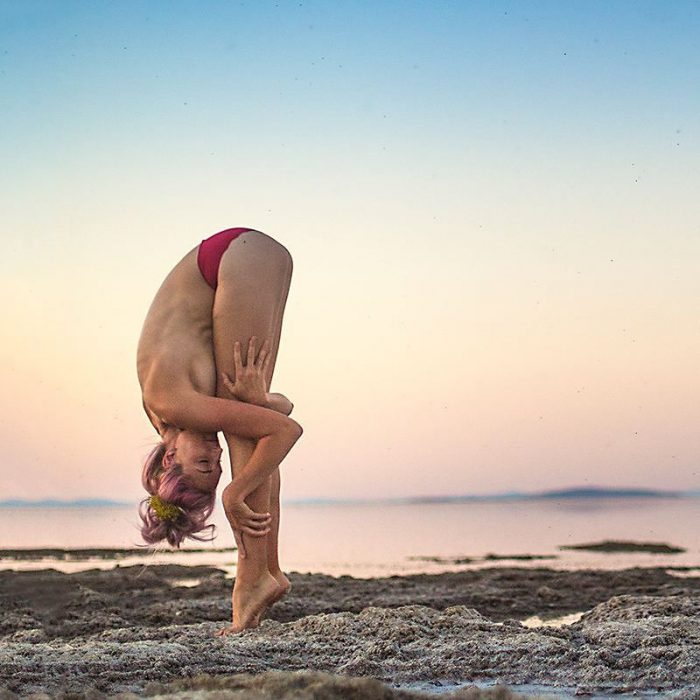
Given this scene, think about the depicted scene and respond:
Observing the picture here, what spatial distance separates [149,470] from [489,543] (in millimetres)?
8443

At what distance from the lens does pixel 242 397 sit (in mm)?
5152

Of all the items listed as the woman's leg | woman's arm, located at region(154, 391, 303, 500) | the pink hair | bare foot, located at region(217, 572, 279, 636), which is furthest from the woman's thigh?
bare foot, located at region(217, 572, 279, 636)

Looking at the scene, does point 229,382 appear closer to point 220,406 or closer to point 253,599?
point 220,406

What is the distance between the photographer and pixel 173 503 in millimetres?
5234

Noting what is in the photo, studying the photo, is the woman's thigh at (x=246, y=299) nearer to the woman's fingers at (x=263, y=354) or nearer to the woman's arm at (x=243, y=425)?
the woman's fingers at (x=263, y=354)

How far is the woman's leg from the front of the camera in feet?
16.9

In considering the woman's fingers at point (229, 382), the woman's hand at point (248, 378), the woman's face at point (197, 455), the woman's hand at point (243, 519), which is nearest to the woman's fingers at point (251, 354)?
the woman's hand at point (248, 378)

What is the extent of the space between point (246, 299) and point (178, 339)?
15.4 inches

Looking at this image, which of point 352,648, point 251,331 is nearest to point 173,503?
point 251,331

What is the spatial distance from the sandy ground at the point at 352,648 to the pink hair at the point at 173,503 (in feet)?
1.57

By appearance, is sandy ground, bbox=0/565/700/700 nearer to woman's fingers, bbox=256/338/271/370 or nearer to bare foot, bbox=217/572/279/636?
bare foot, bbox=217/572/279/636

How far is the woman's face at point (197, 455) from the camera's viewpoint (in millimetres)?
5160

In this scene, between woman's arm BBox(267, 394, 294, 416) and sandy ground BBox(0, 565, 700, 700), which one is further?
woman's arm BBox(267, 394, 294, 416)

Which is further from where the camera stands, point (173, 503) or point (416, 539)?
point (416, 539)
